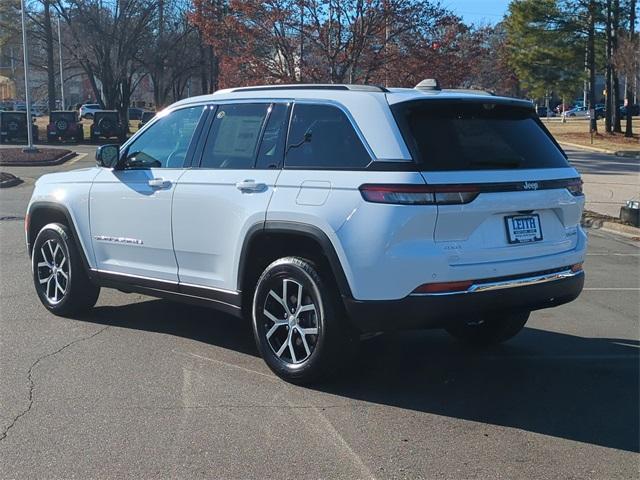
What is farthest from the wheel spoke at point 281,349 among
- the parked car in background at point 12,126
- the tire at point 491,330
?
the parked car in background at point 12,126

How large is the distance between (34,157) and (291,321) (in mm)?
25443

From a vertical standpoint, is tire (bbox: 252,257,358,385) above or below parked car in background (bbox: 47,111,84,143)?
below

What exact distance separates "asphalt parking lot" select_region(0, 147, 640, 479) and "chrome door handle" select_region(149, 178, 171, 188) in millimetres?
1278

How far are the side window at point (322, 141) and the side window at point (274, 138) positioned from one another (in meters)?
0.07

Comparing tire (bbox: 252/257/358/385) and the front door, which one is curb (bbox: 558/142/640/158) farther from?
tire (bbox: 252/257/358/385)

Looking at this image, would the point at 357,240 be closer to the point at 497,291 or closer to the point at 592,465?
the point at 497,291

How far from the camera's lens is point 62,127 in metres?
38.0

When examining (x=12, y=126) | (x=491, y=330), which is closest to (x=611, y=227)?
(x=491, y=330)

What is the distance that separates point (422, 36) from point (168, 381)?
18.9 m

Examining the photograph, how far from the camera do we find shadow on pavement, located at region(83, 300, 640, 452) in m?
4.64

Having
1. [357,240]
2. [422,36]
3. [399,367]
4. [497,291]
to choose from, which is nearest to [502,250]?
[497,291]

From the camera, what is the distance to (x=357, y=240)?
4.59m

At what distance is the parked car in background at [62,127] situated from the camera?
38.0 m

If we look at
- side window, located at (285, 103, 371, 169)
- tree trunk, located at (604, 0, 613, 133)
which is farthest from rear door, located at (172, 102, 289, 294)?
tree trunk, located at (604, 0, 613, 133)
